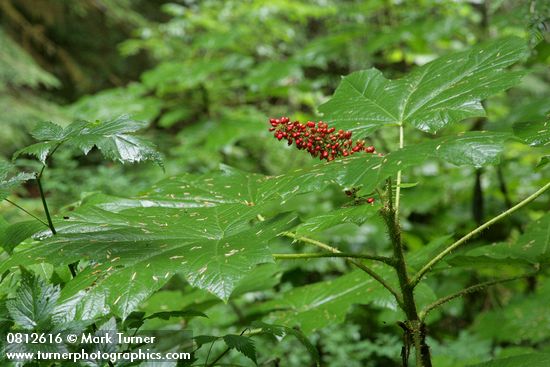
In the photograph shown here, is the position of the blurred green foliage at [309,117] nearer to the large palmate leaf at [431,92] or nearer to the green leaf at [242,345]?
the large palmate leaf at [431,92]

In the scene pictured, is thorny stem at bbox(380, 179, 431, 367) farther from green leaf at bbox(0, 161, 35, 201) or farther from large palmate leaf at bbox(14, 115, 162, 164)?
green leaf at bbox(0, 161, 35, 201)

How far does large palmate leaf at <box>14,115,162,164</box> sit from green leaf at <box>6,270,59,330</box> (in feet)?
0.71

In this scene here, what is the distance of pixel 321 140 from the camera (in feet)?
3.50

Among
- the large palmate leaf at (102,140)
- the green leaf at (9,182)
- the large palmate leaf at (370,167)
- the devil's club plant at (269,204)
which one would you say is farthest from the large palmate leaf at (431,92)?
the green leaf at (9,182)

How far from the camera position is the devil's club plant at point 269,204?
862 millimetres

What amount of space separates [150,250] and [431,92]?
0.70m

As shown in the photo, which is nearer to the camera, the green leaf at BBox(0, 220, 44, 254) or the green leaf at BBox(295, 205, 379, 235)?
the green leaf at BBox(295, 205, 379, 235)

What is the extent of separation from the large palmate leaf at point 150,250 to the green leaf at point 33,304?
3cm

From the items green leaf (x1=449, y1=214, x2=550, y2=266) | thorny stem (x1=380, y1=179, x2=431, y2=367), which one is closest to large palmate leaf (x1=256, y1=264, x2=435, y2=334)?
→ green leaf (x1=449, y1=214, x2=550, y2=266)

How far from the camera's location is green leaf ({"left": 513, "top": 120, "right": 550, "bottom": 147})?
94 cm

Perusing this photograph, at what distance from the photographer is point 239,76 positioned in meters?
3.98

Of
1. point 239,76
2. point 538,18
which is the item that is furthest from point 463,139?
point 239,76

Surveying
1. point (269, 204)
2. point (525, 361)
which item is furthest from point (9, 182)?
point (525, 361)

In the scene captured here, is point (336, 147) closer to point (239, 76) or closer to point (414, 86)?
point (414, 86)
